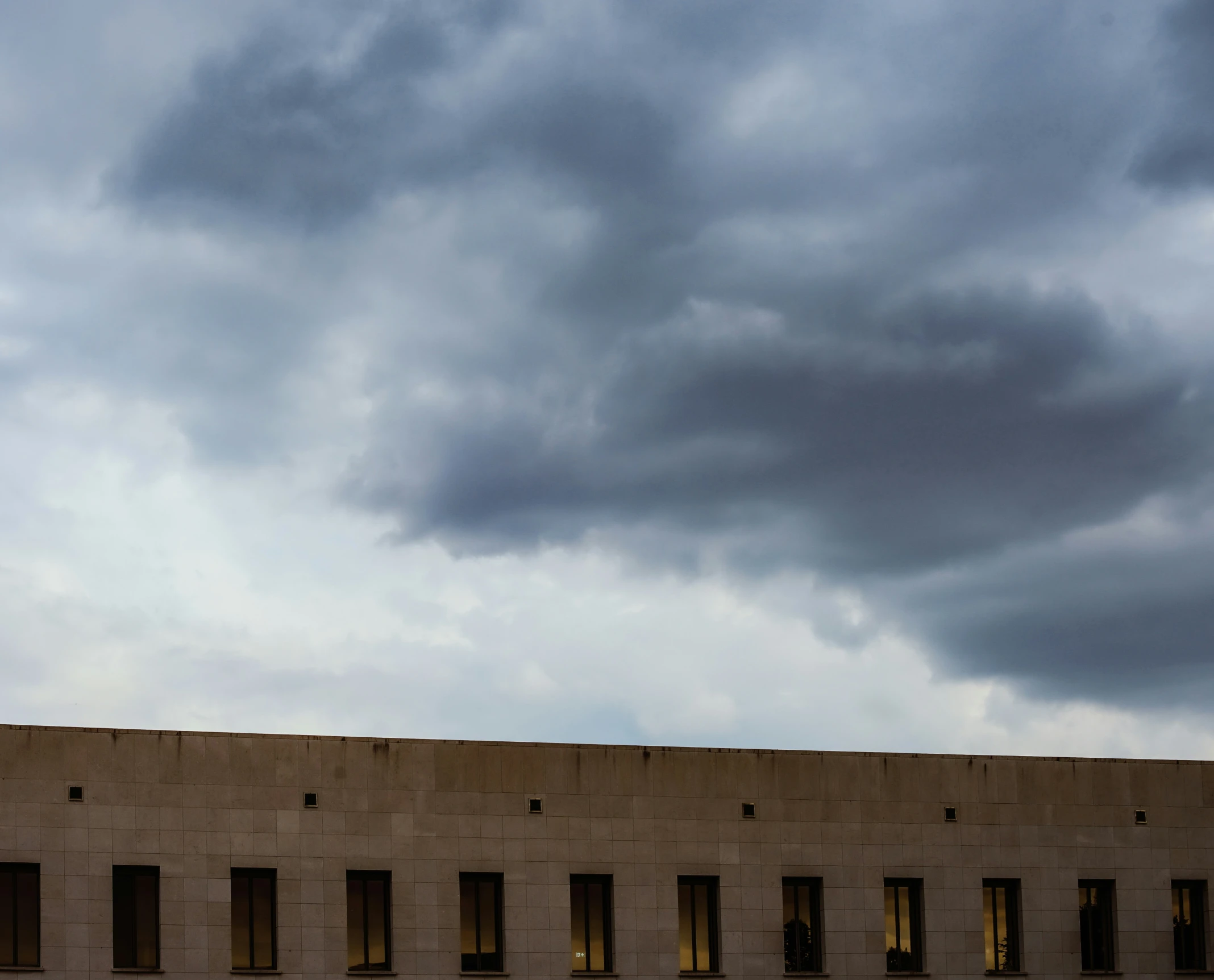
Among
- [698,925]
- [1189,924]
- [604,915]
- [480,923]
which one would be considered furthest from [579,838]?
[1189,924]

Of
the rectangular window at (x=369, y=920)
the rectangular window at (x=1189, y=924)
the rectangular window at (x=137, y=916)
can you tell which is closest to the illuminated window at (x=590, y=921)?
the rectangular window at (x=369, y=920)

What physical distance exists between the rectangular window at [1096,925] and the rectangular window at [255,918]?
77.3 ft

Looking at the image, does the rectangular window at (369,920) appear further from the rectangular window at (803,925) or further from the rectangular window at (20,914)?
the rectangular window at (803,925)

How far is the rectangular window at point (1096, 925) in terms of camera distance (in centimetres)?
5456

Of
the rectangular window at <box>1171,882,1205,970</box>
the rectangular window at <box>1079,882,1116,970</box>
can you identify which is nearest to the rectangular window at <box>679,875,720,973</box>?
the rectangular window at <box>1079,882,1116,970</box>

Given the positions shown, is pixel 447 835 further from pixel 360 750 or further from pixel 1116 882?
pixel 1116 882

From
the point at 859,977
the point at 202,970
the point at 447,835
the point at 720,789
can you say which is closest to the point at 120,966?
the point at 202,970

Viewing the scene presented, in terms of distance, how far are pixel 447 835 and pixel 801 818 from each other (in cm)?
1024

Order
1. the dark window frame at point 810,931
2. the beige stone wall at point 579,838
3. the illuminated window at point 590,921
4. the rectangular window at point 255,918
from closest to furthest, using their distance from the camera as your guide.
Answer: the beige stone wall at point 579,838 < the rectangular window at point 255,918 < the illuminated window at point 590,921 < the dark window frame at point 810,931

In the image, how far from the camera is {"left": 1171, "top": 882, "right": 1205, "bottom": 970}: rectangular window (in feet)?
181

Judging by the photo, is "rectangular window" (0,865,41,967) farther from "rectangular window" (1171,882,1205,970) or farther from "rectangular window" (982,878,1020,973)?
"rectangular window" (1171,882,1205,970)

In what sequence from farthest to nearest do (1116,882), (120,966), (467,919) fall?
(1116,882), (467,919), (120,966)

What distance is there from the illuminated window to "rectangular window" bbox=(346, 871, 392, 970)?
504cm

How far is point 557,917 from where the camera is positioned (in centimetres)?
5047
